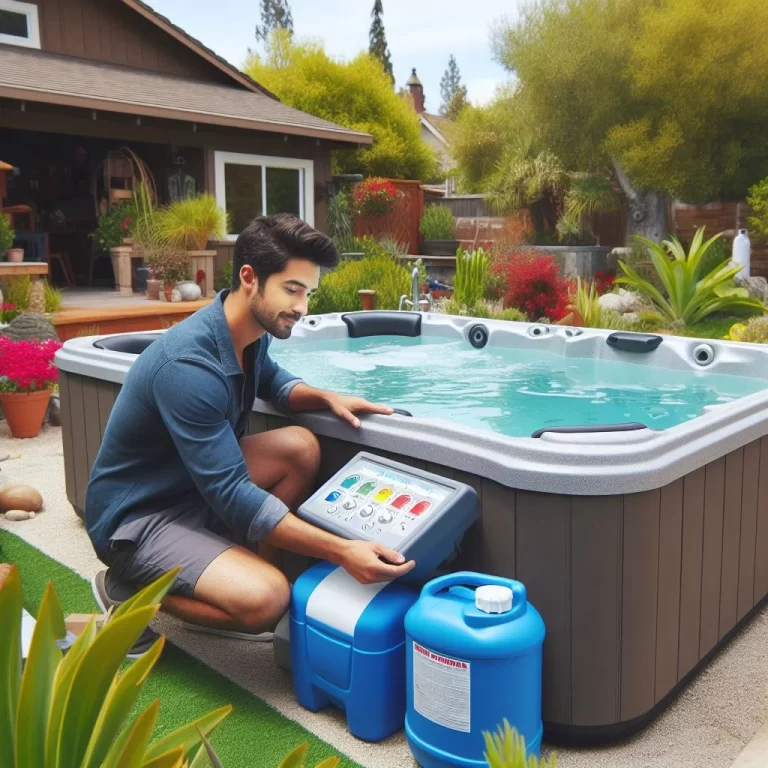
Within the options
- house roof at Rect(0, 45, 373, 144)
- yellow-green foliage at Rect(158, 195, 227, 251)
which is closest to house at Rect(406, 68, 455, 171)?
house roof at Rect(0, 45, 373, 144)

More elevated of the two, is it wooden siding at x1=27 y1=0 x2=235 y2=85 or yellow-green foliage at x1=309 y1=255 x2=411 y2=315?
wooden siding at x1=27 y1=0 x2=235 y2=85

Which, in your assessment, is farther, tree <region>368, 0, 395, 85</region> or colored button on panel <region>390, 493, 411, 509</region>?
tree <region>368, 0, 395, 85</region>

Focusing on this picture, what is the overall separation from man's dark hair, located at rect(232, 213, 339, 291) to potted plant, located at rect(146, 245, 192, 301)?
6.14 m

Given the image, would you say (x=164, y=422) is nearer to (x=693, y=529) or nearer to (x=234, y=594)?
(x=234, y=594)

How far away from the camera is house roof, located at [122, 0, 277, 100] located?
1044cm

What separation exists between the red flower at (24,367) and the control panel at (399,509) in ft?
10.1

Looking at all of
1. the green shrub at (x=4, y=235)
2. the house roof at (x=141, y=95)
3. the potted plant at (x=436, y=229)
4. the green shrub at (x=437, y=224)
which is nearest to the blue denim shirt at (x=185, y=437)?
the green shrub at (x=4, y=235)

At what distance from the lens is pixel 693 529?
84.6 inches

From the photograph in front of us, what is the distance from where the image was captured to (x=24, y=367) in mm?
4793

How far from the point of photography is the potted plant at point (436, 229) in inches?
554

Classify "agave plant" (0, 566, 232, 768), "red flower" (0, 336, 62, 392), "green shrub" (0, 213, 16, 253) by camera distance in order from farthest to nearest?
"green shrub" (0, 213, 16, 253) < "red flower" (0, 336, 62, 392) < "agave plant" (0, 566, 232, 768)

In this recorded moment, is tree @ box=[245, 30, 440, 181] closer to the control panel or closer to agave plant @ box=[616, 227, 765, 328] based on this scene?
agave plant @ box=[616, 227, 765, 328]

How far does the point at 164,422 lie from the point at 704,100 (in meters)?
10.7

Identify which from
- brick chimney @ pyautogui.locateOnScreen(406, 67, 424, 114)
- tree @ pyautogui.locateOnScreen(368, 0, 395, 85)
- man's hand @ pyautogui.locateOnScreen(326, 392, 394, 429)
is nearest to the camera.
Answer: man's hand @ pyautogui.locateOnScreen(326, 392, 394, 429)
